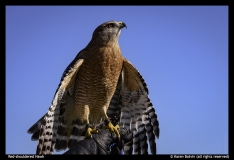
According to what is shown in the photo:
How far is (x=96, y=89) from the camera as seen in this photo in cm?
834

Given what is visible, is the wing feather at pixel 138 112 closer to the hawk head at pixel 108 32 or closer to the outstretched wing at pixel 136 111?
the outstretched wing at pixel 136 111

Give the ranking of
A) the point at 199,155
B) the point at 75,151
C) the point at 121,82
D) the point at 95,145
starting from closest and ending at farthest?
the point at 75,151 < the point at 95,145 < the point at 199,155 < the point at 121,82

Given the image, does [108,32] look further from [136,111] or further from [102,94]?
[136,111]

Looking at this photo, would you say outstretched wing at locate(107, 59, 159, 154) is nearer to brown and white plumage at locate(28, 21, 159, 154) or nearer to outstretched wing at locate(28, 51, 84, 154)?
brown and white plumage at locate(28, 21, 159, 154)

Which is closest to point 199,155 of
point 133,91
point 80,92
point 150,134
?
point 150,134

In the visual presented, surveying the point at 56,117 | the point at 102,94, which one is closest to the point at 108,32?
the point at 102,94

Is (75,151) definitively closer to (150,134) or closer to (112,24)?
(150,134)

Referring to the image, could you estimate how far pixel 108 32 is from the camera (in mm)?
8305

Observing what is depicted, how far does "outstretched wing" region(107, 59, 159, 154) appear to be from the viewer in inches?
325

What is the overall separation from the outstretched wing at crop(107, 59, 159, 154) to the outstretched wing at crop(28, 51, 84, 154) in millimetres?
1034

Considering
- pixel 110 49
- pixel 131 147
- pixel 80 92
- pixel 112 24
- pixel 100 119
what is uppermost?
pixel 112 24

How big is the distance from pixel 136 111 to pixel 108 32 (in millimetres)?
1762

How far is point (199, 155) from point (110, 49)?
279 centimetres

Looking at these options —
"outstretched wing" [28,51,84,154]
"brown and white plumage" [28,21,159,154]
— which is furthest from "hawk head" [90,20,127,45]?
"outstretched wing" [28,51,84,154]
